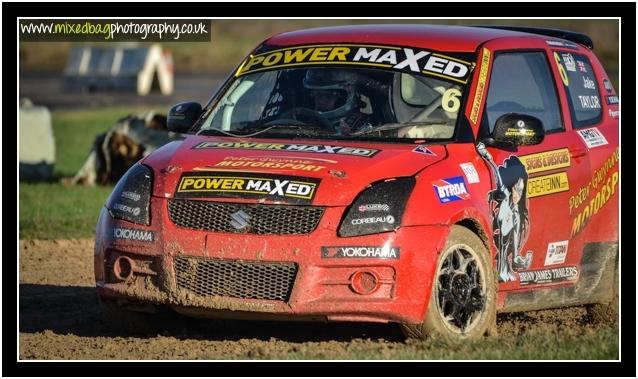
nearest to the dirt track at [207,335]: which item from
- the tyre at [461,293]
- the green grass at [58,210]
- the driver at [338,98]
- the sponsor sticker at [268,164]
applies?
the tyre at [461,293]

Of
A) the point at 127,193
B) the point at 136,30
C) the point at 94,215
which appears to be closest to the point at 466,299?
the point at 127,193

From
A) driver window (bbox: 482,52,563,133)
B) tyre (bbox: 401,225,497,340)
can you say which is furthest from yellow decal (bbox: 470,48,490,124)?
tyre (bbox: 401,225,497,340)

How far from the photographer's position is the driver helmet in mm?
8805

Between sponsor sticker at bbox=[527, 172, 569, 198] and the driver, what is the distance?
1.06 metres

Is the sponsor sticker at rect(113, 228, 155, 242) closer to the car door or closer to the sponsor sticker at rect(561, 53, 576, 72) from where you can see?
the car door

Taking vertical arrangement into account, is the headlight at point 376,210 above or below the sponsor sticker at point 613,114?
below

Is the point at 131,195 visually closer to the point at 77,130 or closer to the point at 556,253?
the point at 556,253

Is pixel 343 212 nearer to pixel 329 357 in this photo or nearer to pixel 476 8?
pixel 329 357

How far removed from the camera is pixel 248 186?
7.73 metres

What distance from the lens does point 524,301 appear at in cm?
877

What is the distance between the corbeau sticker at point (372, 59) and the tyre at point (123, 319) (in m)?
1.89

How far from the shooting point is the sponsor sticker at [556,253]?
895 cm

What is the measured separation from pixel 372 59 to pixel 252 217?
5.71 ft

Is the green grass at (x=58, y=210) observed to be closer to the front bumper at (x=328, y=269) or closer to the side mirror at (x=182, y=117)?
the side mirror at (x=182, y=117)
